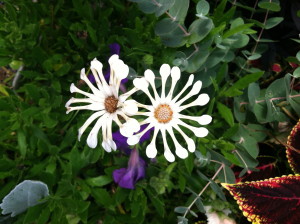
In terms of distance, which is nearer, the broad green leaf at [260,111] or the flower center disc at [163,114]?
the flower center disc at [163,114]

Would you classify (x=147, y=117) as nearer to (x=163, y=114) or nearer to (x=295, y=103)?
(x=163, y=114)

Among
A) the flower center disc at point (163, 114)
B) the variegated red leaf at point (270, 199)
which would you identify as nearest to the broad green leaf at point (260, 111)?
the variegated red leaf at point (270, 199)

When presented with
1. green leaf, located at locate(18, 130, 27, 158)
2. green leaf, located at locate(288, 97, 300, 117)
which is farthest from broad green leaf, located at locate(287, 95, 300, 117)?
green leaf, located at locate(18, 130, 27, 158)

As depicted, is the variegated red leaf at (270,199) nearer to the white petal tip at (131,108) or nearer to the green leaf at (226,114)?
the green leaf at (226,114)

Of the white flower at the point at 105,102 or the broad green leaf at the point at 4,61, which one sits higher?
the white flower at the point at 105,102

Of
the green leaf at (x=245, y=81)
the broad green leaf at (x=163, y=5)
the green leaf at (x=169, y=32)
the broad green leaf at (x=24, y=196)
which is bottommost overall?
→ the broad green leaf at (x=24, y=196)

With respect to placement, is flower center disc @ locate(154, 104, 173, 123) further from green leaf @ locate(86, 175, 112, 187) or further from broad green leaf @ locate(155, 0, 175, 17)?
green leaf @ locate(86, 175, 112, 187)

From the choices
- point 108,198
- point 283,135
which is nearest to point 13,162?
point 108,198
